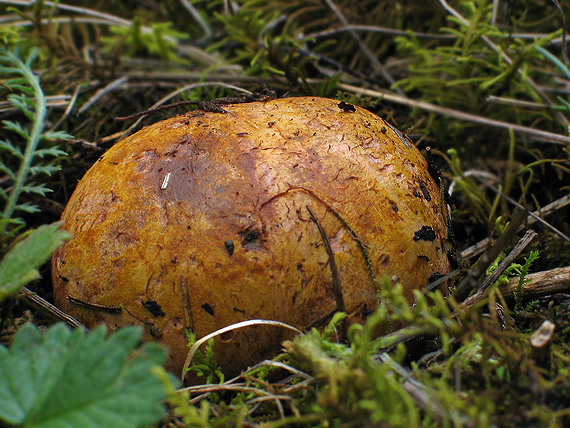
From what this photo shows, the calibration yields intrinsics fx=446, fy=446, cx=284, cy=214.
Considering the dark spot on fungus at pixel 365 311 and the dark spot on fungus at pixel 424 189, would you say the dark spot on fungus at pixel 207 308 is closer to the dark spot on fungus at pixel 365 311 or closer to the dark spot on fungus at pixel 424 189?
the dark spot on fungus at pixel 365 311

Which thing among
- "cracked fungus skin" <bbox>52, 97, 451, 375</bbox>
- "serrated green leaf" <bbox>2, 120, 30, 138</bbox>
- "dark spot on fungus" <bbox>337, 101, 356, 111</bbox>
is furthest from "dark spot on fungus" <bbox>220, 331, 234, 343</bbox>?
"serrated green leaf" <bbox>2, 120, 30, 138</bbox>

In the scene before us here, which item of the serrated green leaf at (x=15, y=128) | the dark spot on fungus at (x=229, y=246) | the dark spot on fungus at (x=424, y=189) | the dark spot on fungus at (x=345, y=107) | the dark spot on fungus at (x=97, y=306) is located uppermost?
the dark spot on fungus at (x=345, y=107)

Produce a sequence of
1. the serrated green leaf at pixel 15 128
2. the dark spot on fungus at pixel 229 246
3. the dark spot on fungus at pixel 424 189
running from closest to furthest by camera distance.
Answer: the dark spot on fungus at pixel 229 246
the dark spot on fungus at pixel 424 189
the serrated green leaf at pixel 15 128

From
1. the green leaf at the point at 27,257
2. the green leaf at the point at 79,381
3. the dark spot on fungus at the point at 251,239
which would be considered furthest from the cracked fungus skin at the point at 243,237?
the green leaf at the point at 79,381

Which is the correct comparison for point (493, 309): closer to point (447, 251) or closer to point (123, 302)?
point (447, 251)

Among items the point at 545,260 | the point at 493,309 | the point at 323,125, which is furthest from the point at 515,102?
the point at 493,309

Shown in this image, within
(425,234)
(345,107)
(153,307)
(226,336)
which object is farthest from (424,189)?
(153,307)
